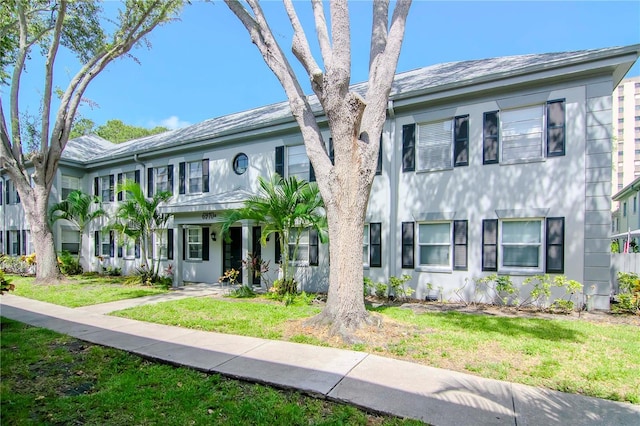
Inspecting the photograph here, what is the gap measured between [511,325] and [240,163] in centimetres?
1009

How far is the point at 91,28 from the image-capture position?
13.8 meters

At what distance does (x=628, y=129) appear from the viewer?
4859cm

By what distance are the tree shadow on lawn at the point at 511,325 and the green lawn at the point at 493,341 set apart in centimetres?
2

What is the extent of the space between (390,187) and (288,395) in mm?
7386

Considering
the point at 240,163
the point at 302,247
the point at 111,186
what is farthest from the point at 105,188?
the point at 302,247

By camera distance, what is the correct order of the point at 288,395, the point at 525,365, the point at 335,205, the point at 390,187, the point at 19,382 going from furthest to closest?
1. the point at 390,187
2. the point at 335,205
3. the point at 525,365
4. the point at 19,382
5. the point at 288,395

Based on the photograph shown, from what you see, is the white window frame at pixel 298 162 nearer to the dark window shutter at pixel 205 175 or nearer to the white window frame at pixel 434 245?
the dark window shutter at pixel 205 175

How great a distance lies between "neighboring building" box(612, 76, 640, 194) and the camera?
46844 millimetres

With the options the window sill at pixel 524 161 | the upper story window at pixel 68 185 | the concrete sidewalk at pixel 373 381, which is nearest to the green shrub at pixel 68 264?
the upper story window at pixel 68 185

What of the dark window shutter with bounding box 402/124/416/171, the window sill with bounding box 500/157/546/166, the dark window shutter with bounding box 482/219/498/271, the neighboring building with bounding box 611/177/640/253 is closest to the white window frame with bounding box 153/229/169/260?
the dark window shutter with bounding box 402/124/416/171

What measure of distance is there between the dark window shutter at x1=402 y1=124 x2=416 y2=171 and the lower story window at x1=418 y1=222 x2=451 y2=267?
1.75m

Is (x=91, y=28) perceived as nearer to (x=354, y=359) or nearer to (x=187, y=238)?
Result: (x=187, y=238)

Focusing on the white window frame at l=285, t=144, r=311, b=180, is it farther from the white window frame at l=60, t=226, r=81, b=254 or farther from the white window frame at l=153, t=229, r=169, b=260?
the white window frame at l=60, t=226, r=81, b=254

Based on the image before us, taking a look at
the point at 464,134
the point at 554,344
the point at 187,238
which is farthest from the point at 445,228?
the point at 187,238
